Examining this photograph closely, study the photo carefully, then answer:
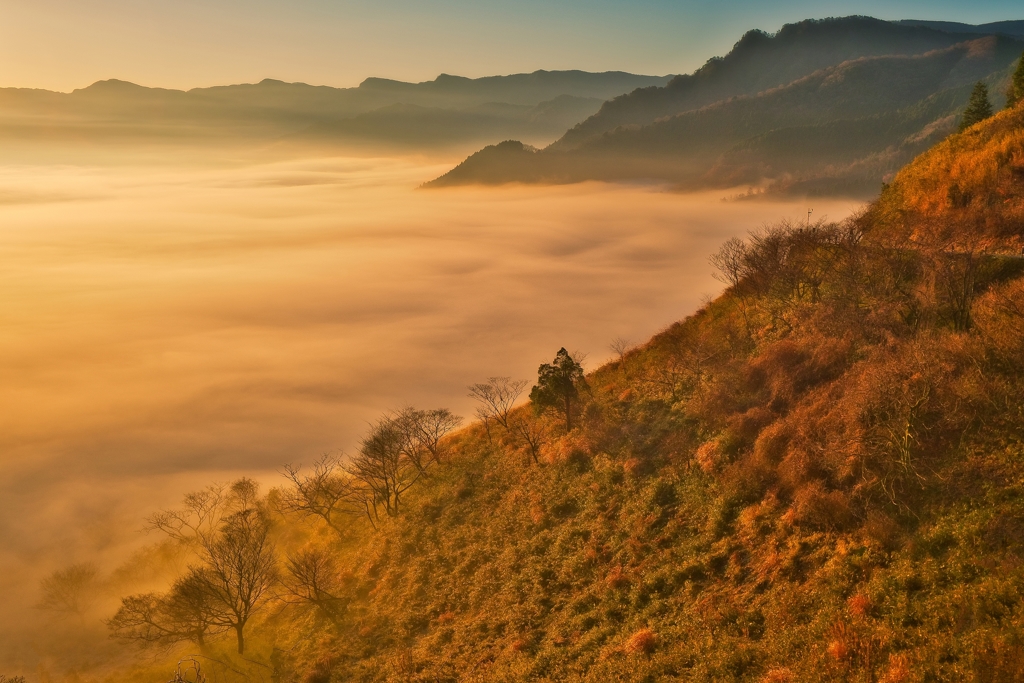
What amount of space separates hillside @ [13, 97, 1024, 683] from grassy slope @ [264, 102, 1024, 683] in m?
0.14

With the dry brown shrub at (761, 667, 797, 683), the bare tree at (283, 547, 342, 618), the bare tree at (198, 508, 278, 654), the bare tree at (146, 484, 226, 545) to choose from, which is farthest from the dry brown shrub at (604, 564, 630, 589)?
the bare tree at (146, 484, 226, 545)

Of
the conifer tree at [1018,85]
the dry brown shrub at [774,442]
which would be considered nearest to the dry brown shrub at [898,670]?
the dry brown shrub at [774,442]

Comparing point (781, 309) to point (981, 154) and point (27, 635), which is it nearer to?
point (981, 154)

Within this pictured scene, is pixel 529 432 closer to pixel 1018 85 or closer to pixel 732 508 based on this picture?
pixel 732 508

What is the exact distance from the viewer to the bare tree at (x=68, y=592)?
65.6 m

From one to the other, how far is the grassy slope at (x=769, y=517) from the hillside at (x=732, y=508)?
14 cm

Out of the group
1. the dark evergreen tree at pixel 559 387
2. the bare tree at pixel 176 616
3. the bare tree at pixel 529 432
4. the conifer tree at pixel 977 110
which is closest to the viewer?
the bare tree at pixel 176 616

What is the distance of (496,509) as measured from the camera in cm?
4681

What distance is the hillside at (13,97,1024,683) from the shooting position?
22.8m

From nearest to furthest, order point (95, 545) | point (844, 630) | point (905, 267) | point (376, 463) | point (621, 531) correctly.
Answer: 1. point (844, 630)
2. point (621, 531)
3. point (905, 267)
4. point (376, 463)
5. point (95, 545)

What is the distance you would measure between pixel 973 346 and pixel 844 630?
19.7 m

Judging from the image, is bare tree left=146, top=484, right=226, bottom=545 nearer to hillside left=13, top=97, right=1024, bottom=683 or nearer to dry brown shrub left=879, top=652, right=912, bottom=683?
hillside left=13, top=97, right=1024, bottom=683

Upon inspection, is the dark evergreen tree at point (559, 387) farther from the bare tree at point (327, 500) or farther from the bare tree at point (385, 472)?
the bare tree at point (327, 500)

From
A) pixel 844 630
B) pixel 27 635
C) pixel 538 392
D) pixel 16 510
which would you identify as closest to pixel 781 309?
pixel 538 392
